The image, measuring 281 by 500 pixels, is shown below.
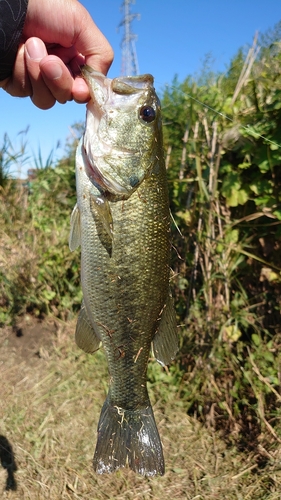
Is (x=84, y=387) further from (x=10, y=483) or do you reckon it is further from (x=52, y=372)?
(x=10, y=483)

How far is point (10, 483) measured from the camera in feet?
8.84

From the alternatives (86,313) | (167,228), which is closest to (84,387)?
(86,313)

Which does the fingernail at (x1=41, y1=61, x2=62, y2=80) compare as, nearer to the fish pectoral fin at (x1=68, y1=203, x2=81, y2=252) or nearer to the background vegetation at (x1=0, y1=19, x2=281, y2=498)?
the fish pectoral fin at (x1=68, y1=203, x2=81, y2=252)

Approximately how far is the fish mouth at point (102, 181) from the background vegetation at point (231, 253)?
1599 mm

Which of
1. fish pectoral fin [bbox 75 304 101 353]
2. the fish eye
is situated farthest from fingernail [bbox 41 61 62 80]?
fish pectoral fin [bbox 75 304 101 353]

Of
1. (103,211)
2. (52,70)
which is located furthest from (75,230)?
(52,70)

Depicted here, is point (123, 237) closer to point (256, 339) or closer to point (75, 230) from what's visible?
point (75, 230)

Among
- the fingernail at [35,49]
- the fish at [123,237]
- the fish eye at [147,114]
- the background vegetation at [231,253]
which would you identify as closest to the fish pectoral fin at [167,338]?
the fish at [123,237]

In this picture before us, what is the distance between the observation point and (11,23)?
166cm

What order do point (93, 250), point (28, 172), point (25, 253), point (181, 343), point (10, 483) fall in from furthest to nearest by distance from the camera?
point (28, 172) < point (25, 253) < point (181, 343) < point (10, 483) < point (93, 250)

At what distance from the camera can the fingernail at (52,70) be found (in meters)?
1.60

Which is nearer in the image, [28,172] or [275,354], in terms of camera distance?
[275,354]

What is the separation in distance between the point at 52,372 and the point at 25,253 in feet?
4.54

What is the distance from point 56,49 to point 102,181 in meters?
0.85
